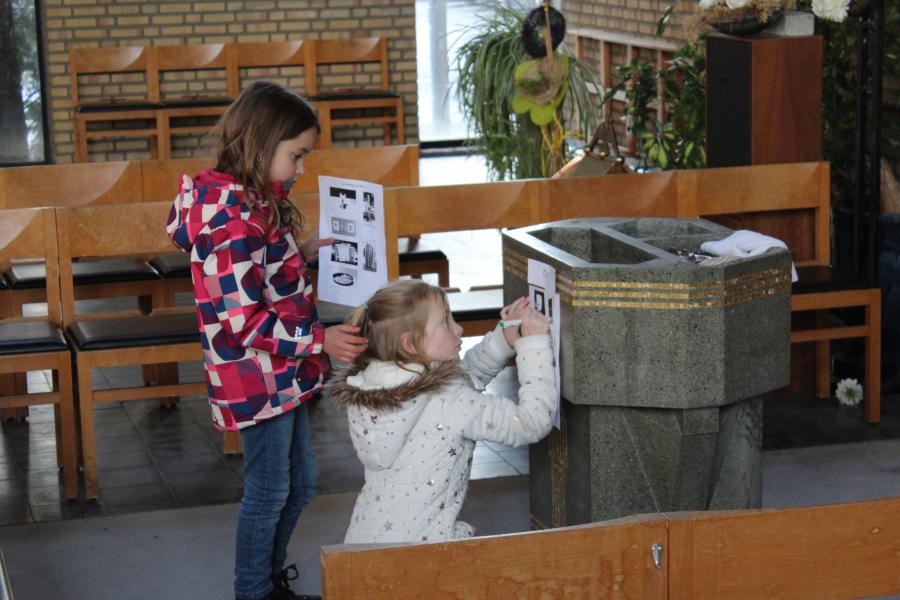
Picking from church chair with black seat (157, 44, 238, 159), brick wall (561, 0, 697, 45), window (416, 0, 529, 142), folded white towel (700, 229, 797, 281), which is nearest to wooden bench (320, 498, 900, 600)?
folded white towel (700, 229, 797, 281)

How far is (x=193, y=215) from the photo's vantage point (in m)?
3.34

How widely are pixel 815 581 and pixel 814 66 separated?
3.85 m

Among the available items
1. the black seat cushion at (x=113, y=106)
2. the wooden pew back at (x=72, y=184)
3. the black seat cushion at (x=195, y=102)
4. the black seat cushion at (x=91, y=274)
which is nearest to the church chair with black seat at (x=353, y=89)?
the black seat cushion at (x=195, y=102)

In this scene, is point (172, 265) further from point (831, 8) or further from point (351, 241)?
point (831, 8)

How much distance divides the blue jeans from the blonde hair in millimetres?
538

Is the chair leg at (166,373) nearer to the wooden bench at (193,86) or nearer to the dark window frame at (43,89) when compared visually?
the wooden bench at (193,86)

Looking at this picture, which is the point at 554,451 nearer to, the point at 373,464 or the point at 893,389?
the point at 373,464

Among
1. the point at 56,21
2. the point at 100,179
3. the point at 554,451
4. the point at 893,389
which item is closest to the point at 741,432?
the point at 554,451

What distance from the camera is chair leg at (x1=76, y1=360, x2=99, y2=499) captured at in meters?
4.78

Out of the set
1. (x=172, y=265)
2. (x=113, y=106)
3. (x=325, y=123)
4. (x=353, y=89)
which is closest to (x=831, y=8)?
(x=172, y=265)

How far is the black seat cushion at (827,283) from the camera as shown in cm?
538

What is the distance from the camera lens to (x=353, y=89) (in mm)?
11500

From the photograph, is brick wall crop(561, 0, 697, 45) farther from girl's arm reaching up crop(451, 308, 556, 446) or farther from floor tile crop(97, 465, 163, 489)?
girl's arm reaching up crop(451, 308, 556, 446)

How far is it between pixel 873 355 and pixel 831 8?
58.0 inches
